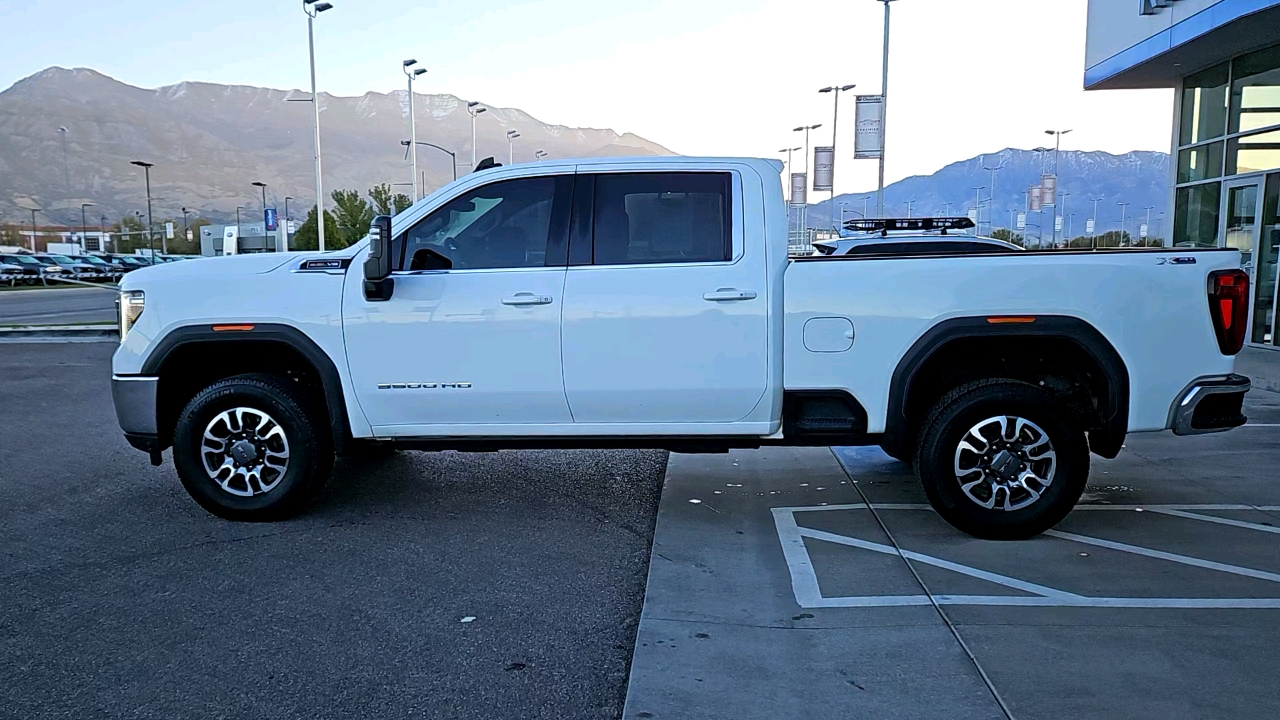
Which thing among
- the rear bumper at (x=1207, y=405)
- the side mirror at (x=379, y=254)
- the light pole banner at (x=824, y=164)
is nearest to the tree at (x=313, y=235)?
the light pole banner at (x=824, y=164)

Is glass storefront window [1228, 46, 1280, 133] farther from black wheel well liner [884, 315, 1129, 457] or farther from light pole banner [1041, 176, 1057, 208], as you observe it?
light pole banner [1041, 176, 1057, 208]

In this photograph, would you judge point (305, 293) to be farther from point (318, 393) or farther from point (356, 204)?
point (356, 204)

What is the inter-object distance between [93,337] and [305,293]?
14.6 m

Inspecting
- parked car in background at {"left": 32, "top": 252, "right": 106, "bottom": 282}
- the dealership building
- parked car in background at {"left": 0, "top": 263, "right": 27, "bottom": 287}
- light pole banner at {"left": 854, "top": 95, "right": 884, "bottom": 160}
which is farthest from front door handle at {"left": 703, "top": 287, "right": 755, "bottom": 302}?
parked car in background at {"left": 32, "top": 252, "right": 106, "bottom": 282}

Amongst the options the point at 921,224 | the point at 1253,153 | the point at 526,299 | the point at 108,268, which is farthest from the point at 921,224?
the point at 108,268

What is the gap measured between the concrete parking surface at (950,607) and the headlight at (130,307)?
330 centimetres

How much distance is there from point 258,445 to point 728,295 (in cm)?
288

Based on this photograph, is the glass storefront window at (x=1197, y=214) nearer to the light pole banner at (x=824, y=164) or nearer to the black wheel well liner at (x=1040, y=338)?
the black wheel well liner at (x=1040, y=338)

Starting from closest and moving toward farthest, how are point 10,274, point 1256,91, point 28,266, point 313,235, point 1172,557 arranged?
1. point 1172,557
2. point 1256,91
3. point 10,274
4. point 28,266
5. point 313,235

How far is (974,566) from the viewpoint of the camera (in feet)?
16.6

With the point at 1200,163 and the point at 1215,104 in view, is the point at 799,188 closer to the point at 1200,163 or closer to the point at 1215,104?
the point at 1200,163

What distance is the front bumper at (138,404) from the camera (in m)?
5.79

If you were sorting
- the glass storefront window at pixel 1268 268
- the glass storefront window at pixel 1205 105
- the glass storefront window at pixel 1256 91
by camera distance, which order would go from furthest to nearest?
the glass storefront window at pixel 1205 105, the glass storefront window at pixel 1268 268, the glass storefront window at pixel 1256 91

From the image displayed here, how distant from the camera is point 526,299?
552cm
